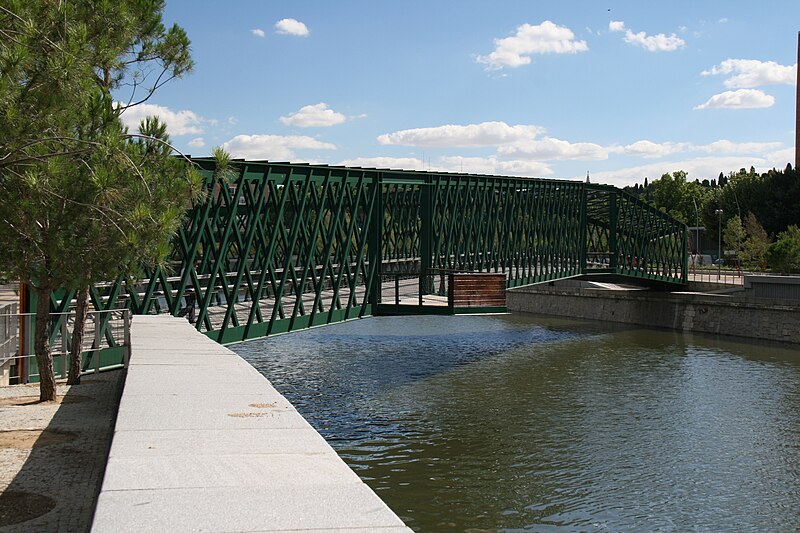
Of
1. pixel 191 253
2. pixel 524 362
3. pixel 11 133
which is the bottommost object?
pixel 524 362

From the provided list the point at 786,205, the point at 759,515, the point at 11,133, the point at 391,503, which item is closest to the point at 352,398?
the point at 391,503

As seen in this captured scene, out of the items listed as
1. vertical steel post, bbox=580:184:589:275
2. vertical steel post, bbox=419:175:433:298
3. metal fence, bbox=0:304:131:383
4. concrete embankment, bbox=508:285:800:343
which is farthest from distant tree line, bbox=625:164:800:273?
metal fence, bbox=0:304:131:383

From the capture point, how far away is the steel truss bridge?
27.3 m

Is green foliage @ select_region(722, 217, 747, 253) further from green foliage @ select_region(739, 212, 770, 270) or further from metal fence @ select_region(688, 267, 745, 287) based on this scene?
metal fence @ select_region(688, 267, 745, 287)

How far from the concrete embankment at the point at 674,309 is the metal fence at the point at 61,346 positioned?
96.5ft

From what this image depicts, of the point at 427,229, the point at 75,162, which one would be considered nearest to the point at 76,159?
the point at 75,162

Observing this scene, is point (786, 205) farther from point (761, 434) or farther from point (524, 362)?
point (761, 434)

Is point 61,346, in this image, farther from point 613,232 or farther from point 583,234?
point 613,232

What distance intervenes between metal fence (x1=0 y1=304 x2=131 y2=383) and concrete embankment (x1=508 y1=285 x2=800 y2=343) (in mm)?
29414

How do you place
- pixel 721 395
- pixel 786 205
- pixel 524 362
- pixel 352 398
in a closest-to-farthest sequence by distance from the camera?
A: pixel 352 398
pixel 721 395
pixel 524 362
pixel 786 205

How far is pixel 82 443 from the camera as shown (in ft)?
50.1

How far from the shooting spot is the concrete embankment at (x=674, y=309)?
54.0 m

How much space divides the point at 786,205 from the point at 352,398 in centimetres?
7795

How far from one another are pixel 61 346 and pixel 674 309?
50478mm
